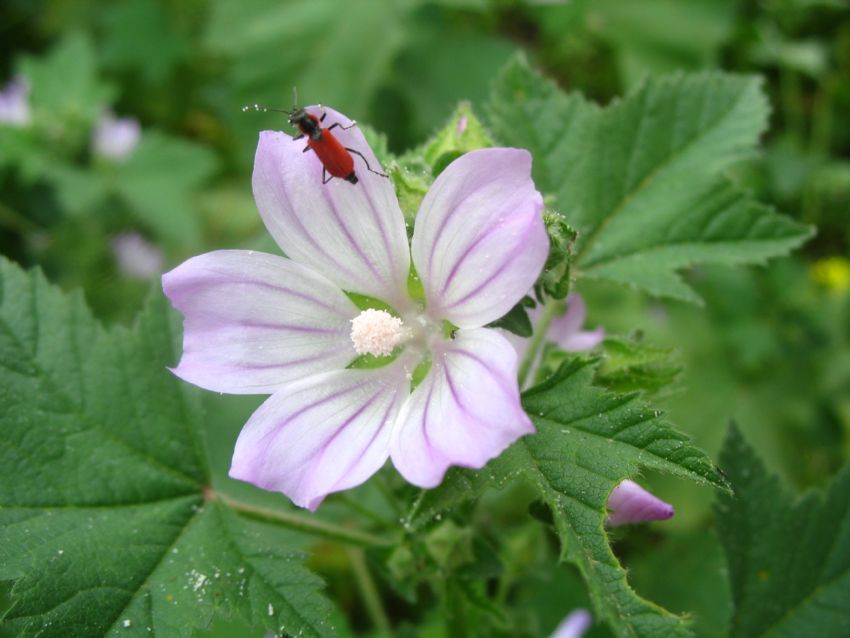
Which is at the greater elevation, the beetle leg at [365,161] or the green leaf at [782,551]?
the beetle leg at [365,161]

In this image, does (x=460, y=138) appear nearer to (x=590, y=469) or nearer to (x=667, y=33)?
(x=590, y=469)

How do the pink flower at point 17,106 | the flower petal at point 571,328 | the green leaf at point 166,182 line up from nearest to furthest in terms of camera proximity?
the flower petal at point 571,328 < the green leaf at point 166,182 < the pink flower at point 17,106

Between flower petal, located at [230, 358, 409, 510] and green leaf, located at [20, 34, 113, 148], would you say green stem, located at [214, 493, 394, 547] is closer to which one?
flower petal, located at [230, 358, 409, 510]

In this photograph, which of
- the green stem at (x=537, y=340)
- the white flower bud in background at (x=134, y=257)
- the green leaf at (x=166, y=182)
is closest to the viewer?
the green stem at (x=537, y=340)

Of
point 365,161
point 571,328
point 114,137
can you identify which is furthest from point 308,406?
point 114,137

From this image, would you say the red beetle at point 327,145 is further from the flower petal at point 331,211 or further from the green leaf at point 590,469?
the green leaf at point 590,469

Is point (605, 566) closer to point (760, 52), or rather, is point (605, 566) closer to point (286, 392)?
point (286, 392)

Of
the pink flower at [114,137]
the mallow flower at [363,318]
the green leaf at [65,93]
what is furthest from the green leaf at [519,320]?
the pink flower at [114,137]
